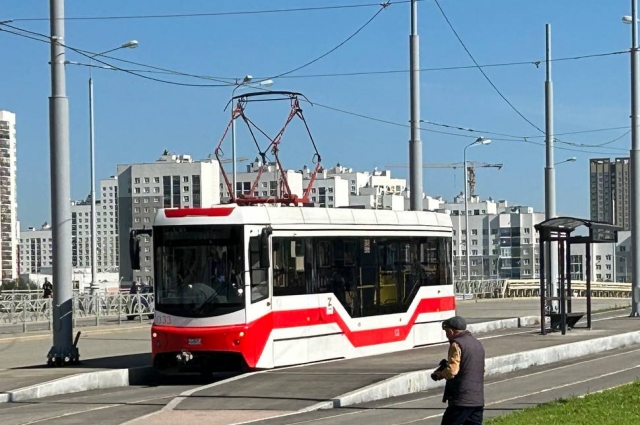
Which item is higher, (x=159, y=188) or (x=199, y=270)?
(x=159, y=188)

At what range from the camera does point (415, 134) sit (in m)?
31.8

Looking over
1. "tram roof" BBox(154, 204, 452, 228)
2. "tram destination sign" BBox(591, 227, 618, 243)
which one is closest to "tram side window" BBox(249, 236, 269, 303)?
"tram roof" BBox(154, 204, 452, 228)

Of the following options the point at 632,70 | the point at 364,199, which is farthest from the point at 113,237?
the point at 632,70

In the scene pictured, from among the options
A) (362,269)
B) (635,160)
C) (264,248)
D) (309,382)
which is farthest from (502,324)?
(309,382)

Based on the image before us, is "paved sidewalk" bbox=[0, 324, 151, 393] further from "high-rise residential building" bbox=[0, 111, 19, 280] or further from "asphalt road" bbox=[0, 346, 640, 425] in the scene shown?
"high-rise residential building" bbox=[0, 111, 19, 280]

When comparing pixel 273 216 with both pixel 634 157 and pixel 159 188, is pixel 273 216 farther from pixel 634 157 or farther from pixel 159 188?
pixel 159 188

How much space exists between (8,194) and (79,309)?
94.9 metres

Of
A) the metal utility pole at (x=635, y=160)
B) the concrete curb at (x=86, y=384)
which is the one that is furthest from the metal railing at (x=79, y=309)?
the concrete curb at (x=86, y=384)

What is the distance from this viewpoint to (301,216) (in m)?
21.8

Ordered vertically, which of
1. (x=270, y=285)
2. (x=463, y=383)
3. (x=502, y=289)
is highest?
(x=270, y=285)

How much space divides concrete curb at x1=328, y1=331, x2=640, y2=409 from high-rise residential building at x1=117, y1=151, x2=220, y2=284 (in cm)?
6689

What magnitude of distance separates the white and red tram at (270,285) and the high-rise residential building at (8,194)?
111m

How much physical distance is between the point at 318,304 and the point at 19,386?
5.58 metres

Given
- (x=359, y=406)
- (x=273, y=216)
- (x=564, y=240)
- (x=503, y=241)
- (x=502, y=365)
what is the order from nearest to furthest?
(x=359, y=406) < (x=273, y=216) < (x=502, y=365) < (x=564, y=240) < (x=503, y=241)
